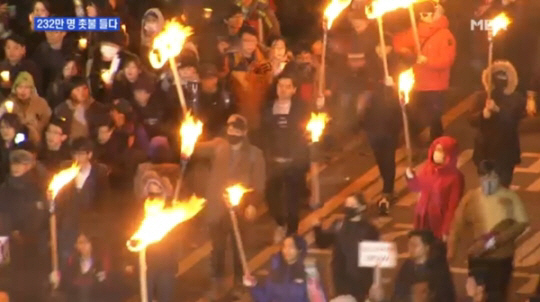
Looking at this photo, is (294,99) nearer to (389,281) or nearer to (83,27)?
(389,281)

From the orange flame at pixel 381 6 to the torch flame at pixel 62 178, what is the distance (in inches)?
144

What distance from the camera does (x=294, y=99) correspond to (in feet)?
52.4

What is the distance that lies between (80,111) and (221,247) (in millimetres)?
2644

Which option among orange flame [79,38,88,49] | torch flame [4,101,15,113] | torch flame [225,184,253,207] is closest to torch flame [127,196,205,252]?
torch flame [225,184,253,207]

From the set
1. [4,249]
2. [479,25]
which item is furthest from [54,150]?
[479,25]

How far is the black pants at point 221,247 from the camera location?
49.2 ft

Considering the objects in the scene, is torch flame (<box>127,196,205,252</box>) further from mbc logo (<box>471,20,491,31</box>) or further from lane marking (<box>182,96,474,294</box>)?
mbc logo (<box>471,20,491,31</box>)

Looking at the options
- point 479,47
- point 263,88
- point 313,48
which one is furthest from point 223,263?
point 479,47

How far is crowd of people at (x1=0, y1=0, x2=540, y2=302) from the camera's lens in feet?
45.1

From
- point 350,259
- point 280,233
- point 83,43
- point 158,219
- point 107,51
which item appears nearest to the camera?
point 158,219

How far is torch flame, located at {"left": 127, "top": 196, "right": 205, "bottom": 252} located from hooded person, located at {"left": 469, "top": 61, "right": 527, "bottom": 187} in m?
3.18

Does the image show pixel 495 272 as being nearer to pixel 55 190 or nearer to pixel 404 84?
pixel 404 84

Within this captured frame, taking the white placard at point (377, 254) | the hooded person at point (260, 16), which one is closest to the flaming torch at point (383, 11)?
the hooded person at point (260, 16)

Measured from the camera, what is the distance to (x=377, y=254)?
42.0 feet
